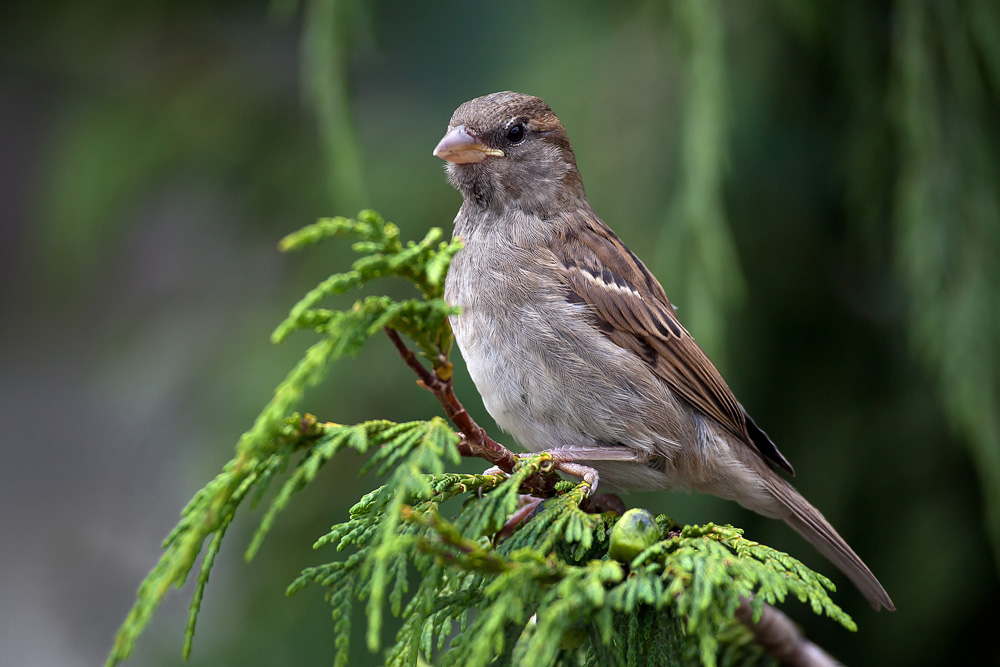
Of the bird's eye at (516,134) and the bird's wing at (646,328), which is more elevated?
the bird's eye at (516,134)

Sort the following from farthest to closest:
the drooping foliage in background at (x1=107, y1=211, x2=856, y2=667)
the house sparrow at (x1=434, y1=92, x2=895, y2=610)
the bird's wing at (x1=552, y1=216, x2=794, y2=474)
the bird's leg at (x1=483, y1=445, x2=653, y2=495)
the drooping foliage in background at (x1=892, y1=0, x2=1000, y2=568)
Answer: the drooping foliage in background at (x1=892, y1=0, x2=1000, y2=568) → the bird's wing at (x1=552, y1=216, x2=794, y2=474) → the house sparrow at (x1=434, y1=92, x2=895, y2=610) → the bird's leg at (x1=483, y1=445, x2=653, y2=495) → the drooping foliage in background at (x1=107, y1=211, x2=856, y2=667)

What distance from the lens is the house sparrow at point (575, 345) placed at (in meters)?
1.98

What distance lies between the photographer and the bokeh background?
7.98 ft

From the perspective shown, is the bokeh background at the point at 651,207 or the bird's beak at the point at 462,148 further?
the bokeh background at the point at 651,207

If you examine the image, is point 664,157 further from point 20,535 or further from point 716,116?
point 20,535

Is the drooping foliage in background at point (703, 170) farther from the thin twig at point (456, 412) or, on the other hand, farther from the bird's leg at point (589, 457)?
the thin twig at point (456, 412)

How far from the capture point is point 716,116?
7.29 feet

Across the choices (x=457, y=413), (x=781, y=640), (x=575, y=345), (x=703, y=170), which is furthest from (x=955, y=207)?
(x=457, y=413)

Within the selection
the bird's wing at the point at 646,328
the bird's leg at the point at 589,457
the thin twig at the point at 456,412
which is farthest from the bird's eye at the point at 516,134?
the thin twig at the point at 456,412

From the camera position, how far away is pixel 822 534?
2111mm

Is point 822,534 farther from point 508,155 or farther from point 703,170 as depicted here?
point 508,155

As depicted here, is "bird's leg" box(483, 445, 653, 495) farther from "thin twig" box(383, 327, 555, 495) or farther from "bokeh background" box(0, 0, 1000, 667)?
"bokeh background" box(0, 0, 1000, 667)

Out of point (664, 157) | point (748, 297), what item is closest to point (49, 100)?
point (664, 157)

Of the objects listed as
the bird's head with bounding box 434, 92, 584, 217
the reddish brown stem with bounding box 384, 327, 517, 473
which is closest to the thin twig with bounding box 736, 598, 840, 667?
the reddish brown stem with bounding box 384, 327, 517, 473
